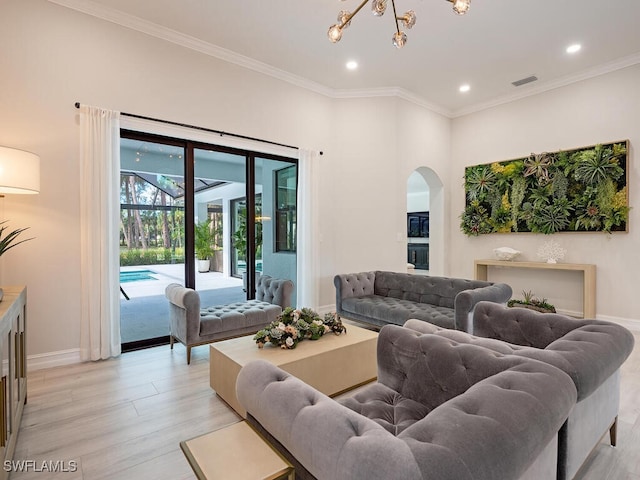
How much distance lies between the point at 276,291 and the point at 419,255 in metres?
7.79

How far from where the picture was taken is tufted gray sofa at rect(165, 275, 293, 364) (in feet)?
10.9

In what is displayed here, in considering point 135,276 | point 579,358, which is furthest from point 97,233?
point 579,358

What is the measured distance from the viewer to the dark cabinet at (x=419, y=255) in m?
10.9

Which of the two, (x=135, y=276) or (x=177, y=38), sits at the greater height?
(x=177, y=38)

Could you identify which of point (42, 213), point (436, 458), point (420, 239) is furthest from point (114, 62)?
point (420, 239)

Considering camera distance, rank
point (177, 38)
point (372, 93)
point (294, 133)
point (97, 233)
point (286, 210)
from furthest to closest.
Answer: point (372, 93)
point (286, 210)
point (294, 133)
point (177, 38)
point (97, 233)

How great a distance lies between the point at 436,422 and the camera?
3.42 ft

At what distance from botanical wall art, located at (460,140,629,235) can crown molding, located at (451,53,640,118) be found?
1.07 meters

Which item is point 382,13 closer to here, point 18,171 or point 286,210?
point 18,171

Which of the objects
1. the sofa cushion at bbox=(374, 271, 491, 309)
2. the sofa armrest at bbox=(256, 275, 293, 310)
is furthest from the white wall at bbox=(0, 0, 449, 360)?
the sofa armrest at bbox=(256, 275, 293, 310)

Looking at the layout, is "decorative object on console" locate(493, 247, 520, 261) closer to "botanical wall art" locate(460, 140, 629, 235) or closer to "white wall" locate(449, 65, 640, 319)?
"white wall" locate(449, 65, 640, 319)

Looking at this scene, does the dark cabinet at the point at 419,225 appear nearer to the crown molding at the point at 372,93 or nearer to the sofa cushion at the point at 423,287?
the crown molding at the point at 372,93

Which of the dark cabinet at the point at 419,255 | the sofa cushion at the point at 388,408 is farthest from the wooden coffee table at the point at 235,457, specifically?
the dark cabinet at the point at 419,255

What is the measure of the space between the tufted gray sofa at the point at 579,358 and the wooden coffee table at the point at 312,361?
771 millimetres
